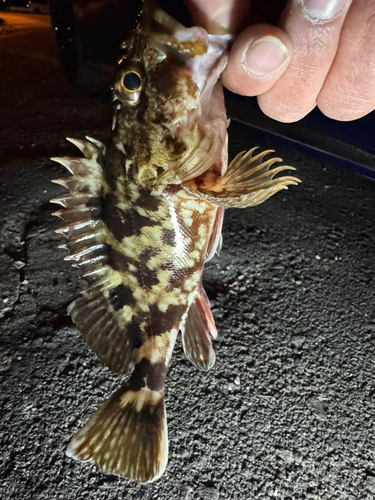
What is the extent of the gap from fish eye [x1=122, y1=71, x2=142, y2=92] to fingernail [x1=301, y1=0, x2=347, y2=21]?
0.58 meters

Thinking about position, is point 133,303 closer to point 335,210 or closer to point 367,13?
point 367,13

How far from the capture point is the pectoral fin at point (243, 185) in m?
1.22

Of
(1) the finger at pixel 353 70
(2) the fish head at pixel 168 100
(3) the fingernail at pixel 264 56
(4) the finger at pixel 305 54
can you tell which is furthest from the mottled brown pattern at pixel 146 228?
(1) the finger at pixel 353 70

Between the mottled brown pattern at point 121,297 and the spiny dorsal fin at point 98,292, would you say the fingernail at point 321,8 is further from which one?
the mottled brown pattern at point 121,297

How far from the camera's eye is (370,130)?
8.23 ft

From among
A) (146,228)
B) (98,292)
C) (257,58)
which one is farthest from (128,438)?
(257,58)

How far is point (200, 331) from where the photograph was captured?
166cm

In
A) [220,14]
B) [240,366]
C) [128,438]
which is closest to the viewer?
[220,14]

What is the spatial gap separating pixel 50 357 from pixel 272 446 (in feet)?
4.54

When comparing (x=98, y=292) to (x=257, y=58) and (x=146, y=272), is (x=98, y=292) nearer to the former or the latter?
(x=146, y=272)

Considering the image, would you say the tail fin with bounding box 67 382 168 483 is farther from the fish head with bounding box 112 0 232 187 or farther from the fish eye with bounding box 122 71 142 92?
the fish eye with bounding box 122 71 142 92

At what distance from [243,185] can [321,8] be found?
61 cm

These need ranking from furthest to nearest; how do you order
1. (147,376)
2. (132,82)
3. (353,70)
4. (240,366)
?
(240,366) → (147,376) → (353,70) → (132,82)

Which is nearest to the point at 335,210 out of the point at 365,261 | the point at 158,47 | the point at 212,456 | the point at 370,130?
the point at 365,261
